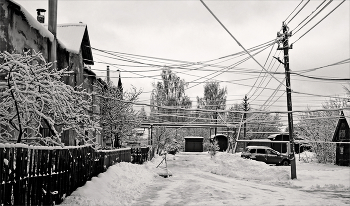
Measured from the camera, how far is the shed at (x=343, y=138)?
1358 inches

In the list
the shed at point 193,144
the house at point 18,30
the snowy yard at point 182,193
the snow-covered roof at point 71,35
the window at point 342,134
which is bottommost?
the shed at point 193,144

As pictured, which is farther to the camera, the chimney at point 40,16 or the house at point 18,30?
the chimney at point 40,16

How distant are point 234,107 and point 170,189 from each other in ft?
195

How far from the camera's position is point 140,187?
14.8 metres

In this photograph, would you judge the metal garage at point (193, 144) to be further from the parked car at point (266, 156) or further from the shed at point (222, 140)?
the parked car at point (266, 156)

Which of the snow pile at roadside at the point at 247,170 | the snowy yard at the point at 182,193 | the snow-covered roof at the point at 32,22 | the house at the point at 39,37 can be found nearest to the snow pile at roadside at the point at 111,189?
the snowy yard at the point at 182,193

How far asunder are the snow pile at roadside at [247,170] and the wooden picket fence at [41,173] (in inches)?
537

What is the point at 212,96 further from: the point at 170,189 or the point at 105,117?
the point at 170,189

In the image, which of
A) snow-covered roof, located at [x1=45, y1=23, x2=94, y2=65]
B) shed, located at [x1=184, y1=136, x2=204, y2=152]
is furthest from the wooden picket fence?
shed, located at [x1=184, y1=136, x2=204, y2=152]

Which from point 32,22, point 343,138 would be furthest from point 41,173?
point 343,138

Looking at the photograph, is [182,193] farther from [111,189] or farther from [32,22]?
[32,22]

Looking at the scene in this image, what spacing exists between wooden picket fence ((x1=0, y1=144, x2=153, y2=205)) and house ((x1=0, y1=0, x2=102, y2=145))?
149 cm

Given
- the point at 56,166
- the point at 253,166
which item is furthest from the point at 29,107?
the point at 253,166

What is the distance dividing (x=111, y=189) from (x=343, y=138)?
3005 centimetres
